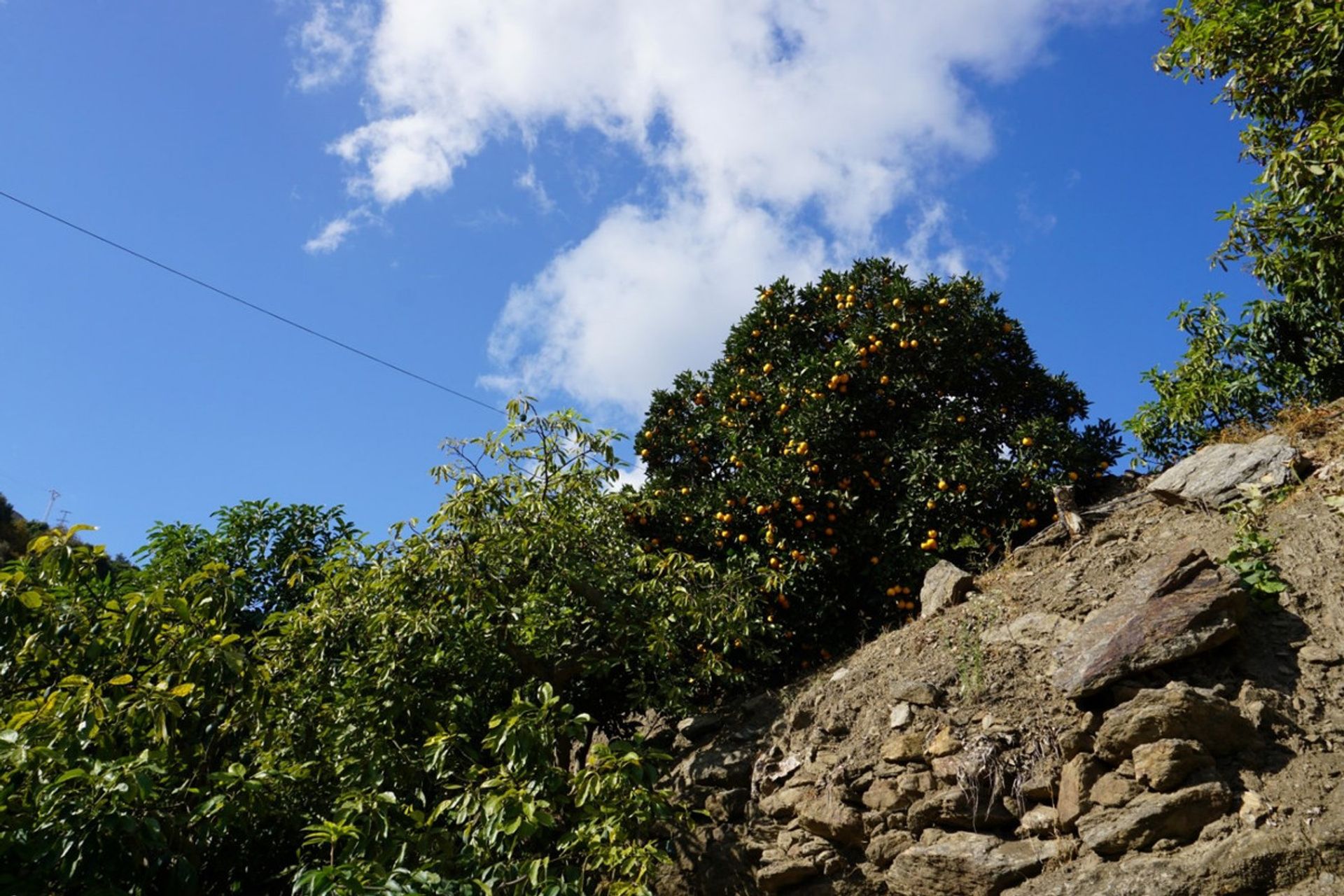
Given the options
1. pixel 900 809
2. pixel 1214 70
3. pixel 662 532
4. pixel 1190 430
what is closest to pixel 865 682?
pixel 900 809

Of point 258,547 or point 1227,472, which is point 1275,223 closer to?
point 1227,472

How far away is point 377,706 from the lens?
5.52 m

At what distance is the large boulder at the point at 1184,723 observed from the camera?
4.49 meters

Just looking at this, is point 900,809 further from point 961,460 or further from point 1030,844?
point 961,460

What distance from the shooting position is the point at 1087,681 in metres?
4.97

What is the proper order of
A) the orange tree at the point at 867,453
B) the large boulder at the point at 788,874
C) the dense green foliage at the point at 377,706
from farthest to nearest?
the orange tree at the point at 867,453 → the large boulder at the point at 788,874 → the dense green foliage at the point at 377,706

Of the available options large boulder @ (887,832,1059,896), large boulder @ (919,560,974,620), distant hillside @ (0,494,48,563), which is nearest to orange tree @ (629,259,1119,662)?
large boulder @ (919,560,974,620)

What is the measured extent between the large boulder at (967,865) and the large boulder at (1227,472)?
296 cm

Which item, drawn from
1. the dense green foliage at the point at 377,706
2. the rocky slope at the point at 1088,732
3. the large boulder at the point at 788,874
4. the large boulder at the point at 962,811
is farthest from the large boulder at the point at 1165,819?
the dense green foliage at the point at 377,706

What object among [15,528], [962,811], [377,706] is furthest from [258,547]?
[15,528]

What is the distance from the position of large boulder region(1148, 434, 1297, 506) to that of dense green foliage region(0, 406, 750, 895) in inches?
125

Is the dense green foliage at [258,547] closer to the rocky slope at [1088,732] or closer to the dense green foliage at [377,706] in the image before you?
the dense green foliage at [377,706]

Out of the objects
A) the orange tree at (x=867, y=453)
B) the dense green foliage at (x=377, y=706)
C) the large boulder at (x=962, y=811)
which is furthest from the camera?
the orange tree at (x=867, y=453)

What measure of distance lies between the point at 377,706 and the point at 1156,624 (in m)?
4.34
